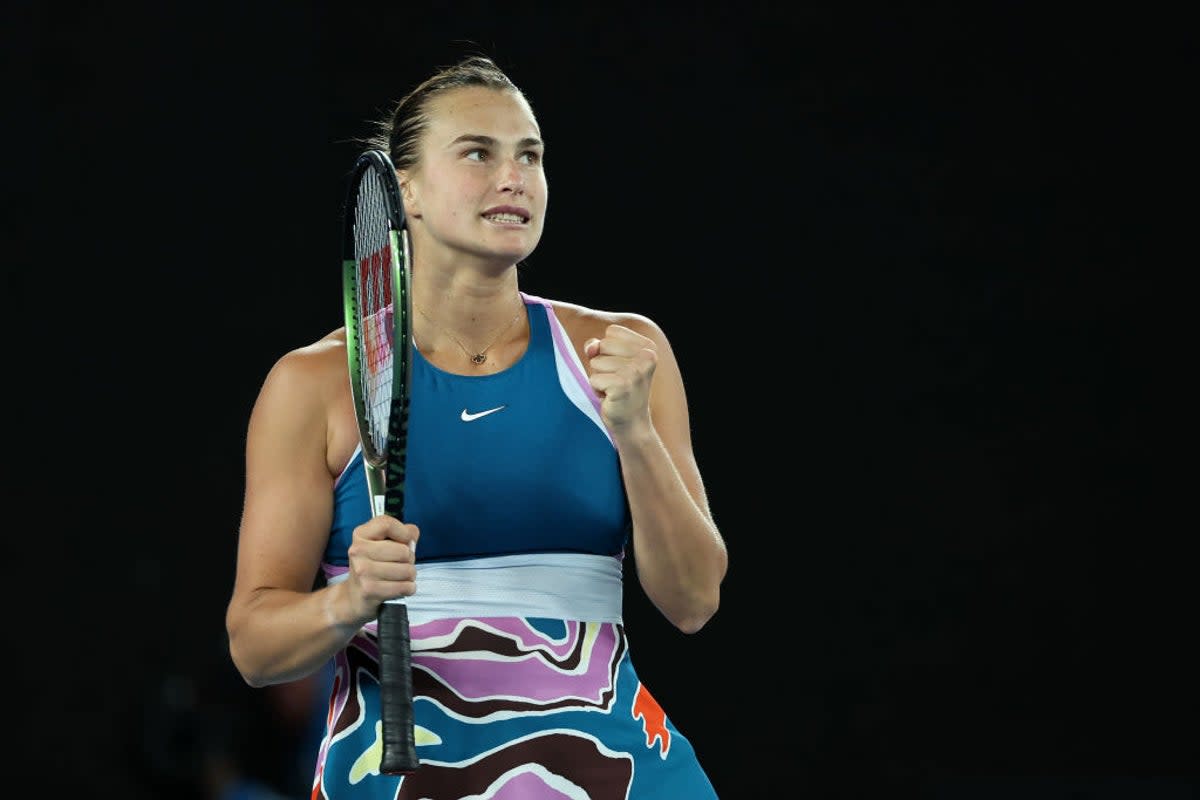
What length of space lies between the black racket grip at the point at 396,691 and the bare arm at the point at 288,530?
0.04 m

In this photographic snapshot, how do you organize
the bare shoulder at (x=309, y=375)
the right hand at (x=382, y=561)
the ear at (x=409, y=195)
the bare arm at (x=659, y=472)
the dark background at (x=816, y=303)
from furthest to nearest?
1. the dark background at (x=816, y=303)
2. the ear at (x=409, y=195)
3. the bare shoulder at (x=309, y=375)
4. the bare arm at (x=659, y=472)
5. the right hand at (x=382, y=561)

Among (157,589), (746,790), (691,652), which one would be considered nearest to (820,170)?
(691,652)

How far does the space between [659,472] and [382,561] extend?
1.08 ft

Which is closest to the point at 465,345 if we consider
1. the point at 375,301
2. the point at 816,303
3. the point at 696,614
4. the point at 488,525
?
the point at 375,301

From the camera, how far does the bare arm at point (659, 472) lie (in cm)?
172

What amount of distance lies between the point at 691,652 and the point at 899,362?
2.99ft

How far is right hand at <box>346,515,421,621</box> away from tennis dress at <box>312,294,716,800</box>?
18 cm

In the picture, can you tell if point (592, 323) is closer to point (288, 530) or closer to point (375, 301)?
point (375, 301)

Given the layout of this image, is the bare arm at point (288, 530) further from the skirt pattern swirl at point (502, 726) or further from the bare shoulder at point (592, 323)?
the bare shoulder at point (592, 323)

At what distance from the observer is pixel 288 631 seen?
1731 mm

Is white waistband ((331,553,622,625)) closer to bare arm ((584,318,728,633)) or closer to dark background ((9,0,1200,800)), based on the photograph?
bare arm ((584,318,728,633))

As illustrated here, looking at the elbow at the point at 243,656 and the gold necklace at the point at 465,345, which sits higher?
the gold necklace at the point at 465,345

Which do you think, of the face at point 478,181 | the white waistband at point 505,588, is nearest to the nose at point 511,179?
the face at point 478,181

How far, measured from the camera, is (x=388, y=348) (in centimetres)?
182
